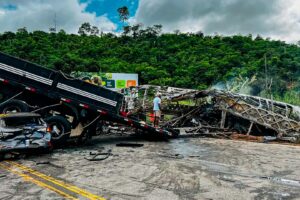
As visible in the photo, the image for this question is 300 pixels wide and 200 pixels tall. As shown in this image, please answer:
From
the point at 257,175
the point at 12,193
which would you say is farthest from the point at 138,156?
the point at 12,193

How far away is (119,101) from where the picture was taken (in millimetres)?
12461

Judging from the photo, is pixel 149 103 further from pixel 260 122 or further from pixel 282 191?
pixel 282 191

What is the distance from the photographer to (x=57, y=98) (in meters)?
11.7

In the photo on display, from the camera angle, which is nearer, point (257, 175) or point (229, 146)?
point (257, 175)

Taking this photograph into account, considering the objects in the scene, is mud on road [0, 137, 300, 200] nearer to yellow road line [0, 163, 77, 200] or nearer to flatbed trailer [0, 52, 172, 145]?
yellow road line [0, 163, 77, 200]

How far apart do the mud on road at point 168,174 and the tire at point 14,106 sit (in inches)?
84.6

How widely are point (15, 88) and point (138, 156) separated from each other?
5.31m

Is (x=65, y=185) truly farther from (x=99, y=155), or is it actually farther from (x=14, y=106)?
(x=14, y=106)

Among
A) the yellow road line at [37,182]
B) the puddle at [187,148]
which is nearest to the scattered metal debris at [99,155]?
the yellow road line at [37,182]

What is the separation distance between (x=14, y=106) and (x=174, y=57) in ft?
156

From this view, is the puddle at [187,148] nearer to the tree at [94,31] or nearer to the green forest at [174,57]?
the green forest at [174,57]

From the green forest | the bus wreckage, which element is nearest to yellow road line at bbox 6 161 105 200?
the bus wreckage

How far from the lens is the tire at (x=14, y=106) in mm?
11466

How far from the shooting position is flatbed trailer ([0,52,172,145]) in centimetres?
1142
